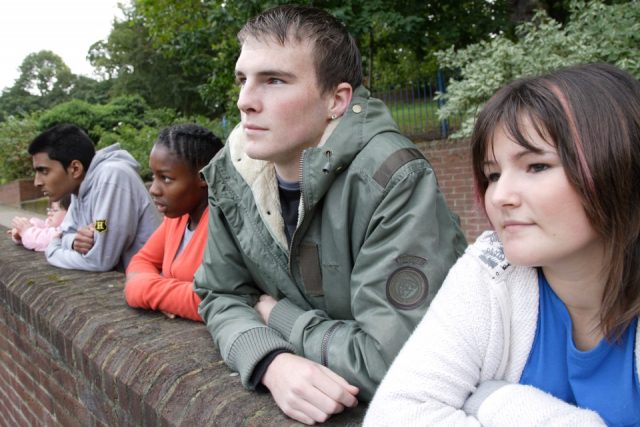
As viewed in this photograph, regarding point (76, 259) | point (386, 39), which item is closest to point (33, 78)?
point (386, 39)

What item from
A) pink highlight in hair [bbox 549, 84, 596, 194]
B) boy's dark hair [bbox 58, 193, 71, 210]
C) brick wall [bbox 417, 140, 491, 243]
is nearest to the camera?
pink highlight in hair [bbox 549, 84, 596, 194]

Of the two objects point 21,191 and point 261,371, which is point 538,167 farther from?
point 21,191

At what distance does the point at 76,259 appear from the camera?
3.43 m

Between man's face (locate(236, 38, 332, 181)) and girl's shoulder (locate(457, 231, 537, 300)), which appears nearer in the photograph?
girl's shoulder (locate(457, 231, 537, 300))

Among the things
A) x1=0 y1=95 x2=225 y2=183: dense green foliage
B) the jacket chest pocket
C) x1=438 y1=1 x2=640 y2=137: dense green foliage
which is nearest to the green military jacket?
the jacket chest pocket

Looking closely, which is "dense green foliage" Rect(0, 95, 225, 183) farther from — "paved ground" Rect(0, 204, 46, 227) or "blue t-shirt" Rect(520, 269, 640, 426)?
"blue t-shirt" Rect(520, 269, 640, 426)

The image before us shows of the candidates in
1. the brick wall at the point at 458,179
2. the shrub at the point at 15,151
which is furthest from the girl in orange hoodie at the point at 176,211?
the shrub at the point at 15,151

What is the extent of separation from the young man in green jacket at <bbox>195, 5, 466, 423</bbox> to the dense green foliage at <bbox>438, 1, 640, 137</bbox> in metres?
4.96

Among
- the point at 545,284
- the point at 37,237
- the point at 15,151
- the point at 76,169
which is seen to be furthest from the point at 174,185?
the point at 15,151

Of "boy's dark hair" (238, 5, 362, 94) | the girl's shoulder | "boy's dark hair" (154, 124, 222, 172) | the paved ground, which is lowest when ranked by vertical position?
the paved ground

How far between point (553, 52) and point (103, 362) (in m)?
6.20

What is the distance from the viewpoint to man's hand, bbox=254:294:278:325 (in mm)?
1963

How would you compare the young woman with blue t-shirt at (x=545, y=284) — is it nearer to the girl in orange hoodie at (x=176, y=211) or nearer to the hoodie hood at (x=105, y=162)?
the girl in orange hoodie at (x=176, y=211)

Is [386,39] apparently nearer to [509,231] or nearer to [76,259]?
[76,259]
